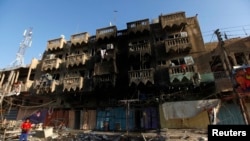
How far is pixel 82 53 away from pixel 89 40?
290 cm

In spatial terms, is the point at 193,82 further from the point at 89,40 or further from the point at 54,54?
the point at 54,54

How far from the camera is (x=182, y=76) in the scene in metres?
19.7

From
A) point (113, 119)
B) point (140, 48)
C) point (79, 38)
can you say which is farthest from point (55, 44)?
point (113, 119)

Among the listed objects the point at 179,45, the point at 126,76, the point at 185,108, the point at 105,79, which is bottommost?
the point at 185,108

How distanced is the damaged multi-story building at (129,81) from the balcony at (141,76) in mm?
116

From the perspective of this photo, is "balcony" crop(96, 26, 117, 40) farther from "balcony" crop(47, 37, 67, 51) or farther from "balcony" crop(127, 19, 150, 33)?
"balcony" crop(47, 37, 67, 51)

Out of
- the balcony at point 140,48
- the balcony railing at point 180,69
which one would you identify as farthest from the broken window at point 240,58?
the balcony at point 140,48

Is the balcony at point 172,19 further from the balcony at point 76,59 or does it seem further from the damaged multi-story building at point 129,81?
the balcony at point 76,59

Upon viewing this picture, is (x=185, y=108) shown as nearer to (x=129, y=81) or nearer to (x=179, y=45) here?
(x=129, y=81)

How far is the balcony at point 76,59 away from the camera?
85.0 ft

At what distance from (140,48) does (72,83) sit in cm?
1025

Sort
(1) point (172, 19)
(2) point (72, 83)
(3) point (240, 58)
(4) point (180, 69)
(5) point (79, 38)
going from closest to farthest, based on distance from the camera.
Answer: (4) point (180, 69), (3) point (240, 58), (1) point (172, 19), (2) point (72, 83), (5) point (79, 38)

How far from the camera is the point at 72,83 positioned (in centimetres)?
2441

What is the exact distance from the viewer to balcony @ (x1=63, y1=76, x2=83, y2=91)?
2399cm
